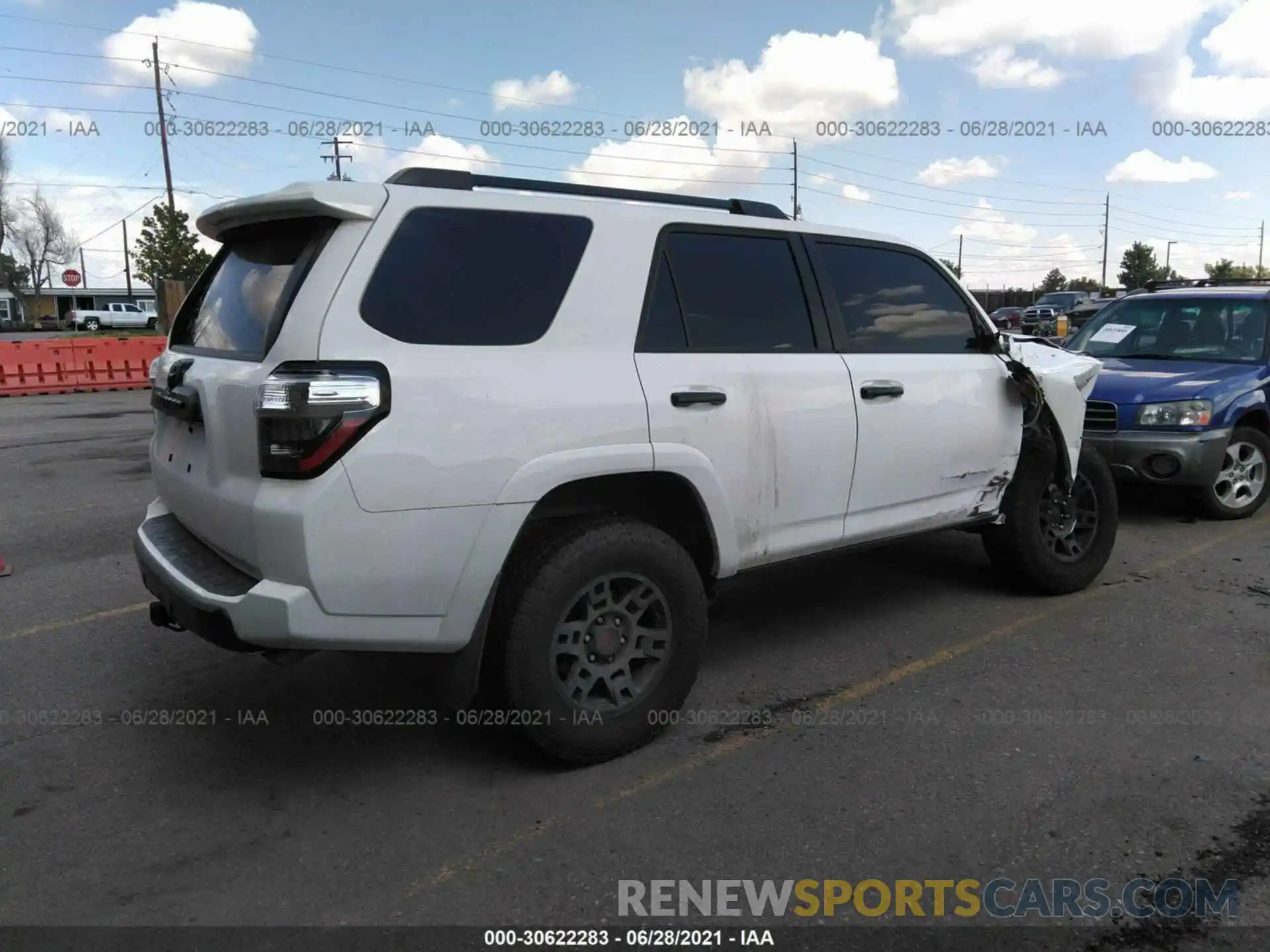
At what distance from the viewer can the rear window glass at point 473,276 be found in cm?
283

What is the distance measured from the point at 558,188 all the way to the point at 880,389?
5.25 feet

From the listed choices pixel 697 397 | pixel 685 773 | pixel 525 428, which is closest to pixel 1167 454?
pixel 697 397

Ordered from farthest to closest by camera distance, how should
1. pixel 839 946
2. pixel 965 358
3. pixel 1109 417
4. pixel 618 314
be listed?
pixel 1109 417
pixel 965 358
pixel 618 314
pixel 839 946

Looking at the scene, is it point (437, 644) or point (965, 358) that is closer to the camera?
point (437, 644)

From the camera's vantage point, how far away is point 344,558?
2666 mm

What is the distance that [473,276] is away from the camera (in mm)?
3004

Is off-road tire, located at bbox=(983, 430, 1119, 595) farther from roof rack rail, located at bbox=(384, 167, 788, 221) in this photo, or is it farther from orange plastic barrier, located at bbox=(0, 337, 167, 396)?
orange plastic barrier, located at bbox=(0, 337, 167, 396)

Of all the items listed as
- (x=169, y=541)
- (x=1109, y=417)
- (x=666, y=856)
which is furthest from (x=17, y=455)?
(x=1109, y=417)

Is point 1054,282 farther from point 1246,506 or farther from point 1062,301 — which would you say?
point 1246,506

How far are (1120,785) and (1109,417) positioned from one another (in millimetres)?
4215

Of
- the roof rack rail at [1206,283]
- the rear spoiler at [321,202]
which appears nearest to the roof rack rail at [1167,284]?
the roof rack rail at [1206,283]

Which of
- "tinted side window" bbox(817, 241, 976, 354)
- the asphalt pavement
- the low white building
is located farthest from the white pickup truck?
"tinted side window" bbox(817, 241, 976, 354)

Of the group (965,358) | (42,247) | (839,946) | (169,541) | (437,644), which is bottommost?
(839,946)

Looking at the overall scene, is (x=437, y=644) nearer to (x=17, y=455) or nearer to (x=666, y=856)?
(x=666, y=856)
